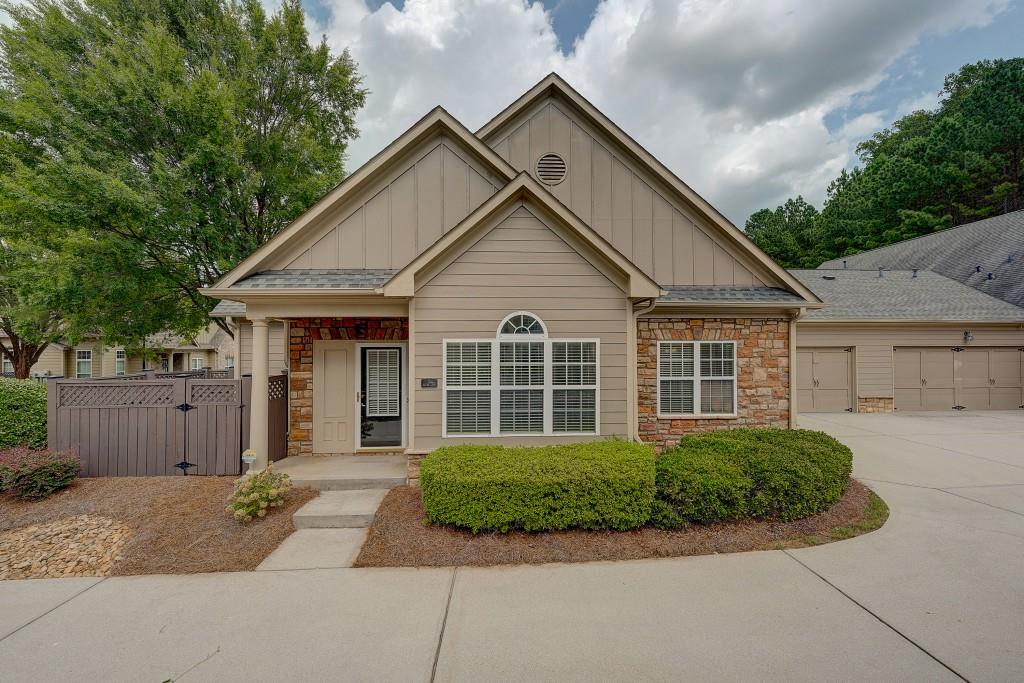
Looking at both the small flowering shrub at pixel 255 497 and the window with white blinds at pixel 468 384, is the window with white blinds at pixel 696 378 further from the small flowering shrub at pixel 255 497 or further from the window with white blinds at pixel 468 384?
the small flowering shrub at pixel 255 497

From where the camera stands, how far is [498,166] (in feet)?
24.4

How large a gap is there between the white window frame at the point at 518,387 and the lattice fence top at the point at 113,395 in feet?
14.1

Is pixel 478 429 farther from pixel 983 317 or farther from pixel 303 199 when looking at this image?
pixel 983 317

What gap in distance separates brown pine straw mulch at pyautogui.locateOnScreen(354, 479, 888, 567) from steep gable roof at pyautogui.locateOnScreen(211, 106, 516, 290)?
451 centimetres

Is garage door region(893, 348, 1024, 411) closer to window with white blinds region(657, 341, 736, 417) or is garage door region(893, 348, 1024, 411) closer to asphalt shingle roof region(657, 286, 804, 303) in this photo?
asphalt shingle roof region(657, 286, 804, 303)

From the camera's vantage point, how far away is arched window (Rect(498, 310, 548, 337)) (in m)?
6.29

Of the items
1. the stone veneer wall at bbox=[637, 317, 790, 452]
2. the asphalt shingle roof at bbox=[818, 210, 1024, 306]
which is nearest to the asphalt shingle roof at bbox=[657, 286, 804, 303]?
the stone veneer wall at bbox=[637, 317, 790, 452]

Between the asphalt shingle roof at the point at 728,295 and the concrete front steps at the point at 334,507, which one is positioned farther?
the asphalt shingle roof at the point at 728,295

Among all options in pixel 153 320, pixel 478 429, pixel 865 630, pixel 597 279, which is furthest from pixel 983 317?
pixel 153 320

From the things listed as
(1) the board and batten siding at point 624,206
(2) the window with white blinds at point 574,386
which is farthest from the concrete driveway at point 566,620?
(1) the board and batten siding at point 624,206

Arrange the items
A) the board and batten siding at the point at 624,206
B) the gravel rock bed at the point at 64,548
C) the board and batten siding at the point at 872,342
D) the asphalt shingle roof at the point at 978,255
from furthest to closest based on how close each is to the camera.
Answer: the asphalt shingle roof at the point at 978,255
the board and batten siding at the point at 872,342
the board and batten siding at the point at 624,206
the gravel rock bed at the point at 64,548

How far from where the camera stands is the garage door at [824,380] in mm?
13414

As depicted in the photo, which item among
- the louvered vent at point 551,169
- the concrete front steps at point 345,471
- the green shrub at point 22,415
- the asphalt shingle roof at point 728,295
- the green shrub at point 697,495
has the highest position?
the louvered vent at point 551,169

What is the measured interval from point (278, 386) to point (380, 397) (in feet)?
5.48
